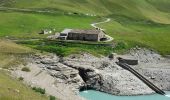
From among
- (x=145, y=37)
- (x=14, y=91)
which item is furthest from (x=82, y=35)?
(x=14, y=91)

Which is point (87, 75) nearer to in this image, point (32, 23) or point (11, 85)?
point (11, 85)

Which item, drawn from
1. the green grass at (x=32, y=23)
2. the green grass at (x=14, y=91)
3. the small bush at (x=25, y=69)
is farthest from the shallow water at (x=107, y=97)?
the green grass at (x=32, y=23)

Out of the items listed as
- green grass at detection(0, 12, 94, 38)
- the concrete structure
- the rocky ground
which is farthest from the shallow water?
green grass at detection(0, 12, 94, 38)

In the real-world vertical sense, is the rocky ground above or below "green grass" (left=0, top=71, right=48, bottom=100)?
below

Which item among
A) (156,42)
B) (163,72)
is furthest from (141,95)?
(156,42)

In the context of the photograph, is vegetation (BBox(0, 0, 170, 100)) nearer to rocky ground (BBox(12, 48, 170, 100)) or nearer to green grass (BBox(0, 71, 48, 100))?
green grass (BBox(0, 71, 48, 100))

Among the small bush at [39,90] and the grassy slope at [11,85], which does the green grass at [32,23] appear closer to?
the grassy slope at [11,85]

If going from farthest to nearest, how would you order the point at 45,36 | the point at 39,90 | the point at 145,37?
the point at 145,37
the point at 45,36
the point at 39,90

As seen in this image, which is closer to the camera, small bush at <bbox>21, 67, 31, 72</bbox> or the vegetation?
the vegetation

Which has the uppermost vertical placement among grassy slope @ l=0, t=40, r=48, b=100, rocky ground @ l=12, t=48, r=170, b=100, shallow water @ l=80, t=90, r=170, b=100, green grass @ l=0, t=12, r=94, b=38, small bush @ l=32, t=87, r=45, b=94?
green grass @ l=0, t=12, r=94, b=38
